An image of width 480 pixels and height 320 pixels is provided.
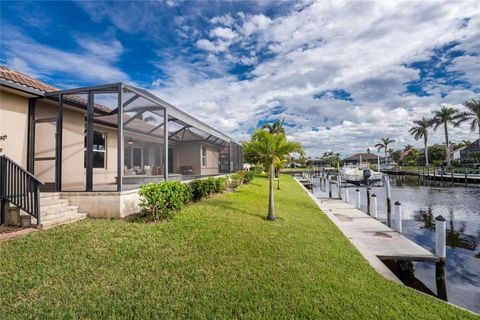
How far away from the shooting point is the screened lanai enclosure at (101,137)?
6.80m

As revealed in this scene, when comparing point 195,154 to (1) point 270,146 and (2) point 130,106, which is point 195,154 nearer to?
(2) point 130,106

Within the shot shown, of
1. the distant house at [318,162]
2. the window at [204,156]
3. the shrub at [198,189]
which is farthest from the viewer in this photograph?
the distant house at [318,162]

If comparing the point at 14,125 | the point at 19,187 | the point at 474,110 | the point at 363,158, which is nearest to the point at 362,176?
the point at 474,110

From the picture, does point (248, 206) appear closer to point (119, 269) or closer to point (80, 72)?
point (119, 269)

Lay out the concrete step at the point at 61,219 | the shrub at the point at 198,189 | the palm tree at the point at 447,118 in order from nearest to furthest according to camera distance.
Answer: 1. the concrete step at the point at 61,219
2. the shrub at the point at 198,189
3. the palm tree at the point at 447,118

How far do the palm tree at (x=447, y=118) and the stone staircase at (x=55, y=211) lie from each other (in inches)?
2178

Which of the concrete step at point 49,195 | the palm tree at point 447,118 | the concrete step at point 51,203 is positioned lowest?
the concrete step at point 51,203

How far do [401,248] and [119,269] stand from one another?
756cm

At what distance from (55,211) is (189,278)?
4.74 meters

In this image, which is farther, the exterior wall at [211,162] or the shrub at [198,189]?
the exterior wall at [211,162]

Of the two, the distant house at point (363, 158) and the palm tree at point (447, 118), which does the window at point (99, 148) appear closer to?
the palm tree at point (447, 118)

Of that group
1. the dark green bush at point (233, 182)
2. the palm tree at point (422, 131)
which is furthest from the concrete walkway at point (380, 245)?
the palm tree at point (422, 131)

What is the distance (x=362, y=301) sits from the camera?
355 centimetres

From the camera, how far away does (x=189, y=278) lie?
12.6 feet
